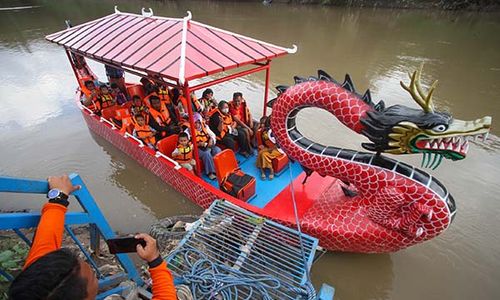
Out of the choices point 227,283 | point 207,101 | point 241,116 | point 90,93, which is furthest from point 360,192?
point 90,93

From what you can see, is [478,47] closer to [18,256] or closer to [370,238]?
[370,238]

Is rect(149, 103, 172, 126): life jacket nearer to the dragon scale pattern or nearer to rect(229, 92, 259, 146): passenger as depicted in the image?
rect(229, 92, 259, 146): passenger

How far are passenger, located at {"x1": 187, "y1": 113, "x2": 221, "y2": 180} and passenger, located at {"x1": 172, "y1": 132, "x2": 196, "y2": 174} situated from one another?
15 centimetres

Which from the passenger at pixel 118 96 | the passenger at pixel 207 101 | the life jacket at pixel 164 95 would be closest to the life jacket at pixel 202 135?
the passenger at pixel 207 101

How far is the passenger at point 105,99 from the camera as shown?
18.8ft

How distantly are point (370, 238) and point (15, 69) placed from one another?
12709 mm

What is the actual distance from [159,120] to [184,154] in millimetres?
1104

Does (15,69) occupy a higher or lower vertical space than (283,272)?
lower

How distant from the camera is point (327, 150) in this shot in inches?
124

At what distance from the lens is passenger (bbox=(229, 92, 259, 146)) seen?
4.85 meters

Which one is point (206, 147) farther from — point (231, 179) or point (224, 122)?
point (231, 179)

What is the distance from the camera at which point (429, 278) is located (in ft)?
11.0

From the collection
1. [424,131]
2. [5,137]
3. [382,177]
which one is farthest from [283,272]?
[5,137]

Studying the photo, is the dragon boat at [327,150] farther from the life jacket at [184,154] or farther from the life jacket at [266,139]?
the life jacket at [266,139]
